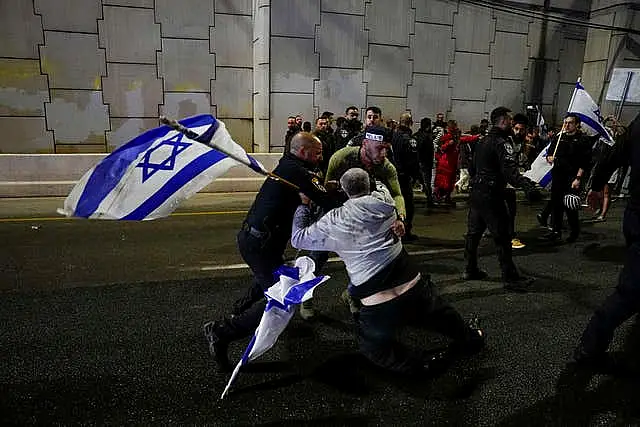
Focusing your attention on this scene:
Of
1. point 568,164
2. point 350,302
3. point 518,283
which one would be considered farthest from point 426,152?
point 350,302

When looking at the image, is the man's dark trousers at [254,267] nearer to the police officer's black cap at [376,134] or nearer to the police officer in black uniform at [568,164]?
the police officer's black cap at [376,134]

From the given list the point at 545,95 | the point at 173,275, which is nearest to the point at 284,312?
the point at 173,275

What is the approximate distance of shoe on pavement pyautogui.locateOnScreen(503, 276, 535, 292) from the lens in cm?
516

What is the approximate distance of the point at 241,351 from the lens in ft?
12.5

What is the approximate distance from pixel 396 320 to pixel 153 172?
1952 mm

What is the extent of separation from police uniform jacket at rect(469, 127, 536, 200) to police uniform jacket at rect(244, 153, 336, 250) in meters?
2.45

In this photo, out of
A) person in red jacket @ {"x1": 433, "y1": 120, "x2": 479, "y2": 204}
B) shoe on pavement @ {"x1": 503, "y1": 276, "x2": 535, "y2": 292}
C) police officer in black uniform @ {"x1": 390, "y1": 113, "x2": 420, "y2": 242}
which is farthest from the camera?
person in red jacket @ {"x1": 433, "y1": 120, "x2": 479, "y2": 204}

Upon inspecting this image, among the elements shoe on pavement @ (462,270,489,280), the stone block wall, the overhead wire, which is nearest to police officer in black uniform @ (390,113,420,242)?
shoe on pavement @ (462,270,489,280)

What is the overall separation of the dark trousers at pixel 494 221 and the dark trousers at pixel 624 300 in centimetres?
170

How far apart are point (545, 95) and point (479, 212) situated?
11.7 m

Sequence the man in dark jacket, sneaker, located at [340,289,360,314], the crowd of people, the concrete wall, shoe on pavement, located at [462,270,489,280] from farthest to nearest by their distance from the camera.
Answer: the concrete wall < the man in dark jacket < shoe on pavement, located at [462,270,489,280] < sneaker, located at [340,289,360,314] < the crowd of people

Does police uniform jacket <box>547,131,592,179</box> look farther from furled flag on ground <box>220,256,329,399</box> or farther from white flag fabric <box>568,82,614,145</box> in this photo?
furled flag on ground <box>220,256,329,399</box>

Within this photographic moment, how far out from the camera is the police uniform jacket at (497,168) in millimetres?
5012

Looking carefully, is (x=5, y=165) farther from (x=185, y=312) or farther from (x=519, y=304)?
(x=519, y=304)
